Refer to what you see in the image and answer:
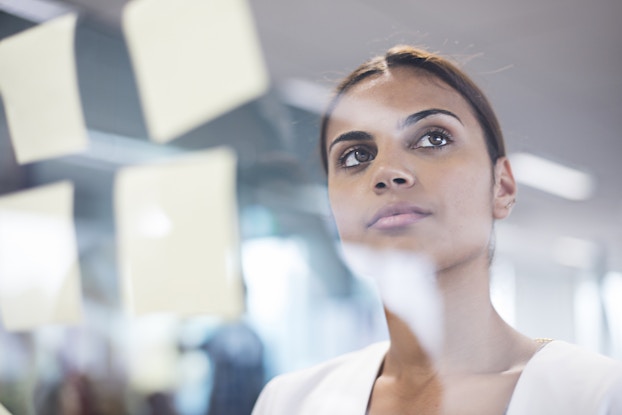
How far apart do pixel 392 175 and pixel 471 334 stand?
177 mm

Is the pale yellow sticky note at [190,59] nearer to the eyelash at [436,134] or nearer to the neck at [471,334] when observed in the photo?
the eyelash at [436,134]

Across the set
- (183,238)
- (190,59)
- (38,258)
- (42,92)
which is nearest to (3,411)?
(38,258)

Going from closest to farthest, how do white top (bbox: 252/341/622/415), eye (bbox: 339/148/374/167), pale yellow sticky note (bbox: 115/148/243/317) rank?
white top (bbox: 252/341/622/415), eye (bbox: 339/148/374/167), pale yellow sticky note (bbox: 115/148/243/317)

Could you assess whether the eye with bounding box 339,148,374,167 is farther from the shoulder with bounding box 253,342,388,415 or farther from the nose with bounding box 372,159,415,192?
the shoulder with bounding box 253,342,388,415

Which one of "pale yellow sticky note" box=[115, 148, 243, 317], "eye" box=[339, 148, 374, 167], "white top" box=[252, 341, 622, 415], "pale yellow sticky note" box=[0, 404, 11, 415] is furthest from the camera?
"pale yellow sticky note" box=[0, 404, 11, 415]

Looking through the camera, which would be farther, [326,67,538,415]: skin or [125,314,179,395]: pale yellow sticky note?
[125,314,179,395]: pale yellow sticky note

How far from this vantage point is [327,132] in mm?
741

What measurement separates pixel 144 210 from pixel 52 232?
212 mm

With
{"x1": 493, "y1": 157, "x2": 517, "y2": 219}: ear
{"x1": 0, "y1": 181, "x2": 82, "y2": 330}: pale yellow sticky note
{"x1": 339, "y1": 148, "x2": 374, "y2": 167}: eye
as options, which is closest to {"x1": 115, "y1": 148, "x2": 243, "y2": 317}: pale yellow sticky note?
{"x1": 0, "y1": 181, "x2": 82, "y2": 330}: pale yellow sticky note

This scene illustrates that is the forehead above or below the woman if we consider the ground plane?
above

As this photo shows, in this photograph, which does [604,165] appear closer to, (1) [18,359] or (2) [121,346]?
(2) [121,346]

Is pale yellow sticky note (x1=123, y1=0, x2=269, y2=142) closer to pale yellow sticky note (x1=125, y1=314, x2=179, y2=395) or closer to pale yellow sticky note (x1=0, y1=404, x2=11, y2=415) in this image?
pale yellow sticky note (x1=125, y1=314, x2=179, y2=395)

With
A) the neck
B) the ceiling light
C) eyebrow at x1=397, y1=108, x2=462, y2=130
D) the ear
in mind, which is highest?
eyebrow at x1=397, y1=108, x2=462, y2=130

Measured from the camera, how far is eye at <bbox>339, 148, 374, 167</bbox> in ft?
2.26
